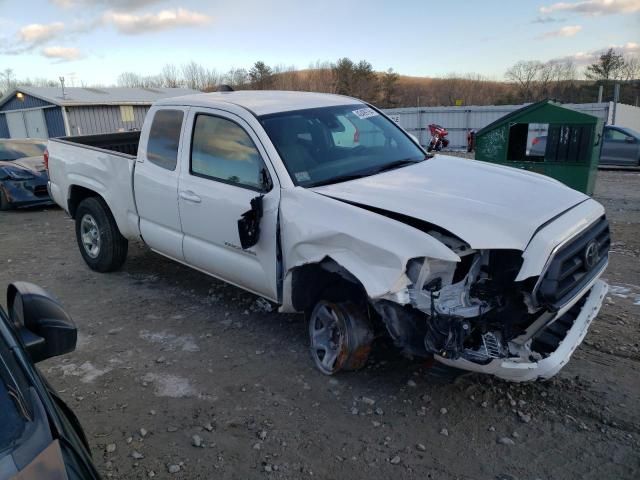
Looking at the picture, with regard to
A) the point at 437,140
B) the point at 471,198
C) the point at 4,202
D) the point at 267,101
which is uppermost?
the point at 267,101

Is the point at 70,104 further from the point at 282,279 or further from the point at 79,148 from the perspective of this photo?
the point at 282,279

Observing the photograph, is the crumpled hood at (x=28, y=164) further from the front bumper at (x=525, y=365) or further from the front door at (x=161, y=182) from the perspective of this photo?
the front bumper at (x=525, y=365)

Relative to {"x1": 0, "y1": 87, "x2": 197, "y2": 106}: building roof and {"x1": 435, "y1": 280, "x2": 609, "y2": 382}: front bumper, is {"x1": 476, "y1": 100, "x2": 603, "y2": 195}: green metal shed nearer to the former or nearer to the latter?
{"x1": 435, "y1": 280, "x2": 609, "y2": 382}: front bumper

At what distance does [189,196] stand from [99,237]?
2.07m

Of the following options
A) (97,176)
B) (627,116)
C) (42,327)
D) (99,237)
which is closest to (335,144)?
(42,327)

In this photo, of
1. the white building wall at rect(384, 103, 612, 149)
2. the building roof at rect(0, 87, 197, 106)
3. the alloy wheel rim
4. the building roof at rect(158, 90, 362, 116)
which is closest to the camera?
the alloy wheel rim

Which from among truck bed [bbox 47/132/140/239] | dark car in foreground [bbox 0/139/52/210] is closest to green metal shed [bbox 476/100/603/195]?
truck bed [bbox 47/132/140/239]

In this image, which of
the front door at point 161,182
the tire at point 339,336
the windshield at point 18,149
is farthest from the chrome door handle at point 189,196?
the windshield at point 18,149

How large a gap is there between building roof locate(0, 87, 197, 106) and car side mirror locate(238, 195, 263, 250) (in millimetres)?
25619

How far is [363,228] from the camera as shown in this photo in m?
3.13

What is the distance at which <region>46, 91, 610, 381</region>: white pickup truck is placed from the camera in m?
2.94

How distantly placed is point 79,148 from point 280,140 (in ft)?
10.4

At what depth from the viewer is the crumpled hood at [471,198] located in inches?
115

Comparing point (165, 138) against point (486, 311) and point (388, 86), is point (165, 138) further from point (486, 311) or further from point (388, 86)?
point (388, 86)
